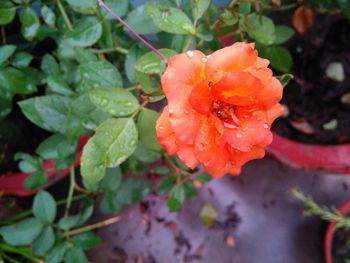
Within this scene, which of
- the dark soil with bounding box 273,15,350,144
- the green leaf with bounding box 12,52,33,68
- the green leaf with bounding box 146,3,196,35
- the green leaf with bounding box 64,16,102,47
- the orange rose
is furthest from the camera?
the dark soil with bounding box 273,15,350,144

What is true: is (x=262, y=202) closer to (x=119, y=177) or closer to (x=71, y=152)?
(x=119, y=177)

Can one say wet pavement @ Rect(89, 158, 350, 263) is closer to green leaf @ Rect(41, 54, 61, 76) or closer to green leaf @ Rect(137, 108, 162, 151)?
green leaf @ Rect(41, 54, 61, 76)

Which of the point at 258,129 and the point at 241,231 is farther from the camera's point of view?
the point at 241,231

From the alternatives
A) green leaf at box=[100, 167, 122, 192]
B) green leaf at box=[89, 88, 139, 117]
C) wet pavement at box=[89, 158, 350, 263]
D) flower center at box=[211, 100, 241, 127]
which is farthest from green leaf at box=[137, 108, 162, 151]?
wet pavement at box=[89, 158, 350, 263]

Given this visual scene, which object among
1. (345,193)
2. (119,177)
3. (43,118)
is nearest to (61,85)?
(43,118)

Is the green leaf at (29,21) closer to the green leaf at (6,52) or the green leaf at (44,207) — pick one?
the green leaf at (6,52)
